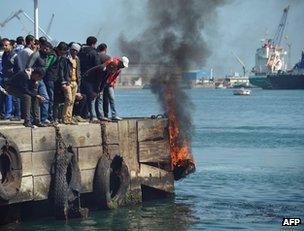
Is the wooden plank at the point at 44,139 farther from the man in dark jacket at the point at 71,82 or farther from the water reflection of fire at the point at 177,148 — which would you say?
the water reflection of fire at the point at 177,148

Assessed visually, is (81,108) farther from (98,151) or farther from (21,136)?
(21,136)

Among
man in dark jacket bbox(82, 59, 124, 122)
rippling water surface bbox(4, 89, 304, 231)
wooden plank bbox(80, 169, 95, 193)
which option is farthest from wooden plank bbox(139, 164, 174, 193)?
wooden plank bbox(80, 169, 95, 193)

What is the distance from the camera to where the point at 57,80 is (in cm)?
2027

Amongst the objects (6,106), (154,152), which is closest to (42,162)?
(6,106)

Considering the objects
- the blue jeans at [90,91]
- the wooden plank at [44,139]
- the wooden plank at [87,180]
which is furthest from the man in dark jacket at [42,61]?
the wooden plank at [87,180]

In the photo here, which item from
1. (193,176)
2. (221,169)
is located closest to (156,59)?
(193,176)

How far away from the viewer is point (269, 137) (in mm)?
50719

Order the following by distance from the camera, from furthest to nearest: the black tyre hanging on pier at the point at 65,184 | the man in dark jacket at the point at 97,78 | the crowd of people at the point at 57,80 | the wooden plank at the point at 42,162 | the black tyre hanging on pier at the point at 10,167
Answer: the man in dark jacket at the point at 97,78 < the crowd of people at the point at 57,80 < the black tyre hanging on pier at the point at 65,184 < the wooden plank at the point at 42,162 < the black tyre hanging on pier at the point at 10,167

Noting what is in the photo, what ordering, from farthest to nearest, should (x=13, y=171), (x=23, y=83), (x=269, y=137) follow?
(x=269, y=137), (x=23, y=83), (x=13, y=171)

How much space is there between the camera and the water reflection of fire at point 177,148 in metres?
23.3

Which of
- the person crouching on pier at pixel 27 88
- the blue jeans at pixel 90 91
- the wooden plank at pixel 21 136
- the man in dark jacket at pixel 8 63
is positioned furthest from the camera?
the blue jeans at pixel 90 91

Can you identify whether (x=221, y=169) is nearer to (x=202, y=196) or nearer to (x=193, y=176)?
(x=193, y=176)

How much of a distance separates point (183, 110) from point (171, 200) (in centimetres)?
268

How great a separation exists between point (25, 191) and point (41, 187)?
0.56 metres
